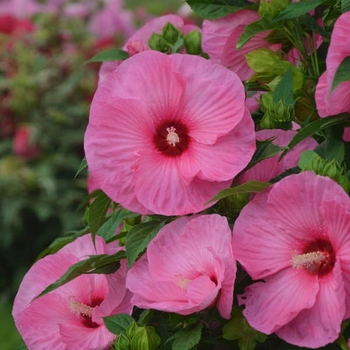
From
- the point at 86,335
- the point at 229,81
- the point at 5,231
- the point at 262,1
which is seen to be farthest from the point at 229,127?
the point at 5,231

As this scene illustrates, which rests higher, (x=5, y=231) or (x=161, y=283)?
(x=161, y=283)

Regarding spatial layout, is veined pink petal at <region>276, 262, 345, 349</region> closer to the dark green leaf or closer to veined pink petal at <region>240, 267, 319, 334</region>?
veined pink petal at <region>240, 267, 319, 334</region>

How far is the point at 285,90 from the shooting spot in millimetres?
943

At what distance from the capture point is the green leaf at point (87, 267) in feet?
2.99

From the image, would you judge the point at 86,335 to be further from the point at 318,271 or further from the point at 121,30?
the point at 121,30

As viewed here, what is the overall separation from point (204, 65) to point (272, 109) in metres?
0.09

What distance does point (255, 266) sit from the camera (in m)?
0.86

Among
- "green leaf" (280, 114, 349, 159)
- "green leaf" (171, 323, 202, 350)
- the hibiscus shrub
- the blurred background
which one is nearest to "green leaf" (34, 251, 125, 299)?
the hibiscus shrub

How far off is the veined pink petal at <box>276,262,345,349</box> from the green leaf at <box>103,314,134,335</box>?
6.7 inches

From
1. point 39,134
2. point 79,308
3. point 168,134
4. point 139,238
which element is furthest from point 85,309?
point 39,134

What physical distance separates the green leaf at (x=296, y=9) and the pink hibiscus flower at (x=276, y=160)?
119 mm

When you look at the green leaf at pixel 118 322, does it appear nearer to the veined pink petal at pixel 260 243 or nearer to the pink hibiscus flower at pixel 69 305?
the pink hibiscus flower at pixel 69 305

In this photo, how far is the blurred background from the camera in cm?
343

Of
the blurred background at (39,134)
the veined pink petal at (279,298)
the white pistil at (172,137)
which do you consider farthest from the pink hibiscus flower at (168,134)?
the blurred background at (39,134)
